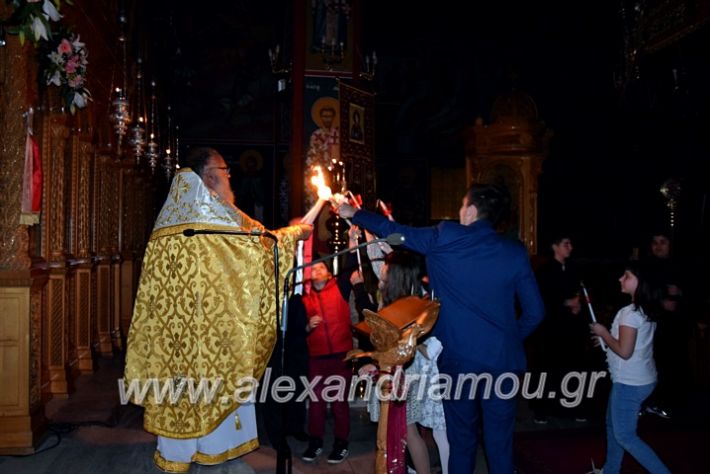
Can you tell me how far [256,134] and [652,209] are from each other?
11158 millimetres

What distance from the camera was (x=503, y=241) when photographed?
10.7ft

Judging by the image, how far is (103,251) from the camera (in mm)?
8602

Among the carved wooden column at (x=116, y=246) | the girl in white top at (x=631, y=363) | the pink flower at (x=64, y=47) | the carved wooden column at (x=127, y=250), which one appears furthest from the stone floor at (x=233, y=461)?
the carved wooden column at (x=127, y=250)

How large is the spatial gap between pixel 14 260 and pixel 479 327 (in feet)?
12.1

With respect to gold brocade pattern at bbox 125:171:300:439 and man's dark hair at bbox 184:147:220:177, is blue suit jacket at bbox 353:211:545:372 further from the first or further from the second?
man's dark hair at bbox 184:147:220:177

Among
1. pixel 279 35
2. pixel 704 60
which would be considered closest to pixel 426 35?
pixel 279 35

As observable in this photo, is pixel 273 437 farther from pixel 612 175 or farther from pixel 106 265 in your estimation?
pixel 612 175

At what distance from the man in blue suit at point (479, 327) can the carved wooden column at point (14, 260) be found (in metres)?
3.29

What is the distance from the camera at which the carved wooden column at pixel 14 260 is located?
4.75 metres

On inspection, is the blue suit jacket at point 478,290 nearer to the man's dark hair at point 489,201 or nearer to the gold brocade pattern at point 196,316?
the man's dark hair at point 489,201

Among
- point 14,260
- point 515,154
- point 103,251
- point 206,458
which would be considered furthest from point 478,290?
point 515,154

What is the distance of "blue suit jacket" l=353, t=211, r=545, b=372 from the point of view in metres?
3.21

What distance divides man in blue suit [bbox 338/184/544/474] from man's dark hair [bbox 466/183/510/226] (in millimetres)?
78

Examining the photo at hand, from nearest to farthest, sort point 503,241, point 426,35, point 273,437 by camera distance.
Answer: point 503,241 → point 273,437 → point 426,35
